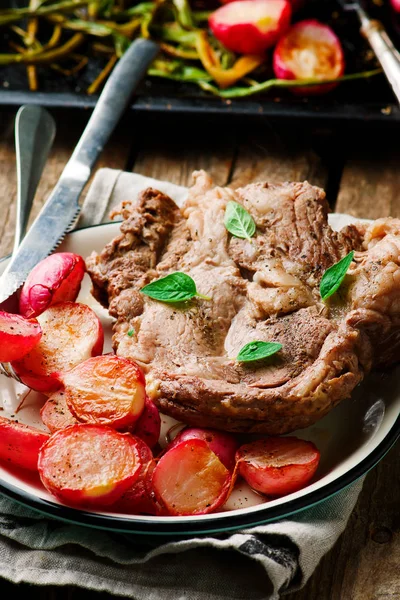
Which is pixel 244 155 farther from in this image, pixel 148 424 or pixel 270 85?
pixel 148 424

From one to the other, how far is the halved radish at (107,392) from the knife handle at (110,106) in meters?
1.39

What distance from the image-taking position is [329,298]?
123 inches

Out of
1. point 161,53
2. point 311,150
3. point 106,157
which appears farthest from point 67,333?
point 161,53

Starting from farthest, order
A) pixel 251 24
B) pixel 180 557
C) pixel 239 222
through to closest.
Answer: pixel 251 24, pixel 239 222, pixel 180 557

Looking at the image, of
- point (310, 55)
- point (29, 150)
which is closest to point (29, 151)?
point (29, 150)

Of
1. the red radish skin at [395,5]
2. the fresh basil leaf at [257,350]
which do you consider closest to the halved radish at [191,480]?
the fresh basil leaf at [257,350]

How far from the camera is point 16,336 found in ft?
10.3

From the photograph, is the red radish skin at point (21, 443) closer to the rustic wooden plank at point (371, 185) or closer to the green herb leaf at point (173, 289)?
the green herb leaf at point (173, 289)

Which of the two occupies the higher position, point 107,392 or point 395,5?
point 395,5

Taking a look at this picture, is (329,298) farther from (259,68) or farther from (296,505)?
(259,68)

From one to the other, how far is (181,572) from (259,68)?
12.3 feet

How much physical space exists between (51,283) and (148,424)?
0.80 metres

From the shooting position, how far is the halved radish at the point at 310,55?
5.34m

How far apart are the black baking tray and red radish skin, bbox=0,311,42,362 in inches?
90.5
